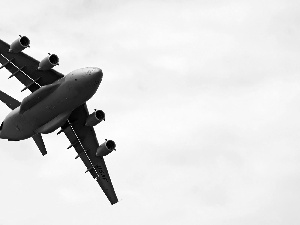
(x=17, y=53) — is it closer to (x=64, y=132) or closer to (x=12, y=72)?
(x=12, y=72)

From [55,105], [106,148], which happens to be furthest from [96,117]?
[55,105]

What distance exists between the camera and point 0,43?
62.0m

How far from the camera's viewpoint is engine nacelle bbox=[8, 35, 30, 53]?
59.9 m

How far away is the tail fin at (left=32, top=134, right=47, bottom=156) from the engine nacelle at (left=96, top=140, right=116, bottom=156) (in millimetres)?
5601

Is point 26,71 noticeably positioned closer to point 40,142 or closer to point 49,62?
point 49,62

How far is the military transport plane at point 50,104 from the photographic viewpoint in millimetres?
59594

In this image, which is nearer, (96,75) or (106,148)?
(96,75)

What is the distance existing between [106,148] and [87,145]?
4.06 meters

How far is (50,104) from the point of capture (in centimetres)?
6106

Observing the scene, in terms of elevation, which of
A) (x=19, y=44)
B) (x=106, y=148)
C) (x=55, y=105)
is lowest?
(x=55, y=105)

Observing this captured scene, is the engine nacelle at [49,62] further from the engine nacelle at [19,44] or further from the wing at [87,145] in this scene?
the wing at [87,145]

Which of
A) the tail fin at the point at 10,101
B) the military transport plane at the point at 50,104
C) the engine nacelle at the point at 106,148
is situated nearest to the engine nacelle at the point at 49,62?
the military transport plane at the point at 50,104

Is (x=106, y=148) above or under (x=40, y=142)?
above

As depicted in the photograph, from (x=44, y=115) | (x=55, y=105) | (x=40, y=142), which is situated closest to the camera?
(x=55, y=105)
